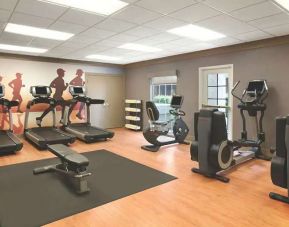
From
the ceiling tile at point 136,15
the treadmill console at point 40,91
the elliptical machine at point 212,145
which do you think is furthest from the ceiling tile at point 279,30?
the treadmill console at point 40,91

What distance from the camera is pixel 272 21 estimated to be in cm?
366

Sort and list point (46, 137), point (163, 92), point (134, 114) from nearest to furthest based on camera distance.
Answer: point (46, 137) → point (163, 92) → point (134, 114)

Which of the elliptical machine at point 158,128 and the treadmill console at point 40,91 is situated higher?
the treadmill console at point 40,91

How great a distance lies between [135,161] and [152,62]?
405 cm

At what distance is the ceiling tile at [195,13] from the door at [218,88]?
93.1 inches

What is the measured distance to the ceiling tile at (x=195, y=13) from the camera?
10.3ft

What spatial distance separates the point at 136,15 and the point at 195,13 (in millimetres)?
851

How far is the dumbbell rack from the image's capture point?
320 inches

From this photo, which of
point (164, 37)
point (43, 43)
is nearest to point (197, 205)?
point (164, 37)

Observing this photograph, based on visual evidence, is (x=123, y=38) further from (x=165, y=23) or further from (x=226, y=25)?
(x=226, y=25)

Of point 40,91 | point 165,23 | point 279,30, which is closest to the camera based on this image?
point 165,23

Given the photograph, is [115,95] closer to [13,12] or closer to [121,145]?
[121,145]

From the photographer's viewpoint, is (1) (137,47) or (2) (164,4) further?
(1) (137,47)

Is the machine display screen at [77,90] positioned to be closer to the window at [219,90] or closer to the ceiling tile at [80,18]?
the ceiling tile at [80,18]
